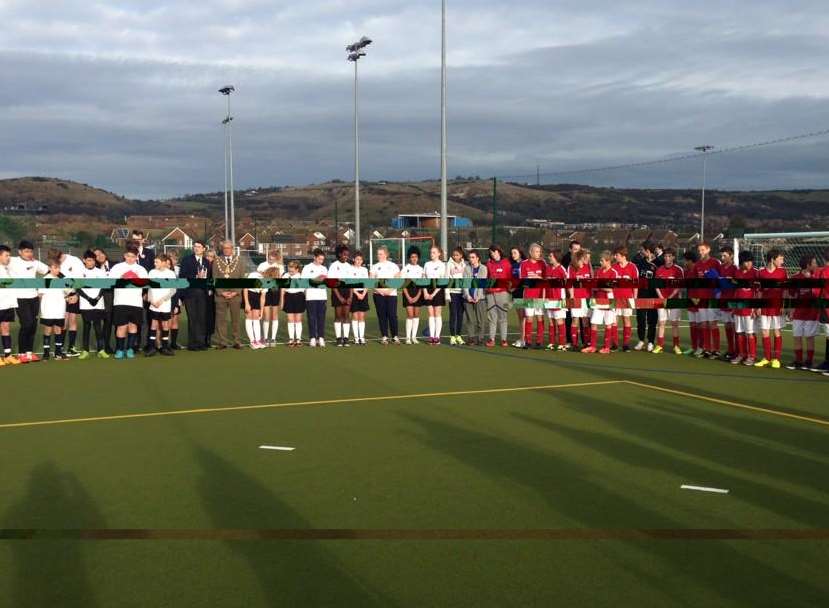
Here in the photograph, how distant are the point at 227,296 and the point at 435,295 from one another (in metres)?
4.17

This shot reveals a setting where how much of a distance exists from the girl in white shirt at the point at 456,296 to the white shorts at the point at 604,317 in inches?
120

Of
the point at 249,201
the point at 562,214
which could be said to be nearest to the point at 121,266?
the point at 562,214

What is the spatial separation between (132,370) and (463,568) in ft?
33.9

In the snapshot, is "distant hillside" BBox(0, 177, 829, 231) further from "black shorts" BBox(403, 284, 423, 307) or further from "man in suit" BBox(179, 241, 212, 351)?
"man in suit" BBox(179, 241, 212, 351)

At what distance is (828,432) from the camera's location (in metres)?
8.91

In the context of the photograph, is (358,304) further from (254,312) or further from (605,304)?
(605,304)

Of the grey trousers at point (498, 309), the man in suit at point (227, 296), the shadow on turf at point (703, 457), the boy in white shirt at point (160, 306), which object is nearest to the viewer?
the shadow on turf at point (703, 457)

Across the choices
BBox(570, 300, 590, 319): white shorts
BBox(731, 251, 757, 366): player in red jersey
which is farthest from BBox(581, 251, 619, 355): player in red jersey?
BBox(731, 251, 757, 366): player in red jersey

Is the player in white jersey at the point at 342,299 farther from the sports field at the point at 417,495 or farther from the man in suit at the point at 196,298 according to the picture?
the sports field at the point at 417,495

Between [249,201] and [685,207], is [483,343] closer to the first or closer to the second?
[685,207]

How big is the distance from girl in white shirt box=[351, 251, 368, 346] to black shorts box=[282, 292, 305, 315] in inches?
41.7

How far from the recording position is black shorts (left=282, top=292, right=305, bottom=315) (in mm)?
17875

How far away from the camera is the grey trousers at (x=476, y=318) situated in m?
18.0

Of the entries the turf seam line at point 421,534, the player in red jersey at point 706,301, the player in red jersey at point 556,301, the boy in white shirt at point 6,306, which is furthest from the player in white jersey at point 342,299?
the turf seam line at point 421,534
